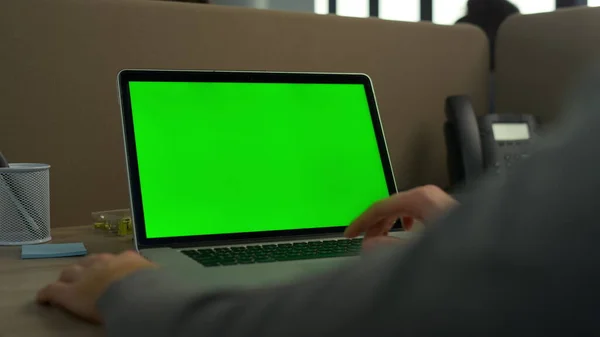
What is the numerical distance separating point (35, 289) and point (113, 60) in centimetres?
51

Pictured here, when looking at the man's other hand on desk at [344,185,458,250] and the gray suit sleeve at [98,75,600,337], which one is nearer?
the gray suit sleeve at [98,75,600,337]

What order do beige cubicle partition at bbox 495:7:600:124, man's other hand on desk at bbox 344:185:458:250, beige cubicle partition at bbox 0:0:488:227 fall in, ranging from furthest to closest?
beige cubicle partition at bbox 495:7:600:124 < beige cubicle partition at bbox 0:0:488:227 < man's other hand on desk at bbox 344:185:458:250

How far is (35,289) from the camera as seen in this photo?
673mm

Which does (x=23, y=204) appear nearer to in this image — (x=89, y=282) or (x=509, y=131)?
(x=89, y=282)

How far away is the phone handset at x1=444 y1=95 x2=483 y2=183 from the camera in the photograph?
1.29 meters

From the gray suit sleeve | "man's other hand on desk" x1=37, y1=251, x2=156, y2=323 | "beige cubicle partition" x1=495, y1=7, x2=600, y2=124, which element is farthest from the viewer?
"beige cubicle partition" x1=495, y1=7, x2=600, y2=124

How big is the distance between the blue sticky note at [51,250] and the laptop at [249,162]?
96 mm

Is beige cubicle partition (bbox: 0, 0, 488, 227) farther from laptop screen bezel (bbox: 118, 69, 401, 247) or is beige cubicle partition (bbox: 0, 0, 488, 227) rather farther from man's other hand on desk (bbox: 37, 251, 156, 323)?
man's other hand on desk (bbox: 37, 251, 156, 323)

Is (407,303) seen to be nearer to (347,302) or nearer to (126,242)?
(347,302)

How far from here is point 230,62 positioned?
120 centimetres

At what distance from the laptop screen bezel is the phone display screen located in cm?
41

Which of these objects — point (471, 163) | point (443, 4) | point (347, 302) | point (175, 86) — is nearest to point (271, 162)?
point (175, 86)

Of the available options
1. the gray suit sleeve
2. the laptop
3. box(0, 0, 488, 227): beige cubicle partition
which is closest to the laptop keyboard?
the laptop

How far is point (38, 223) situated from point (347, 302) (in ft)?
2.52
